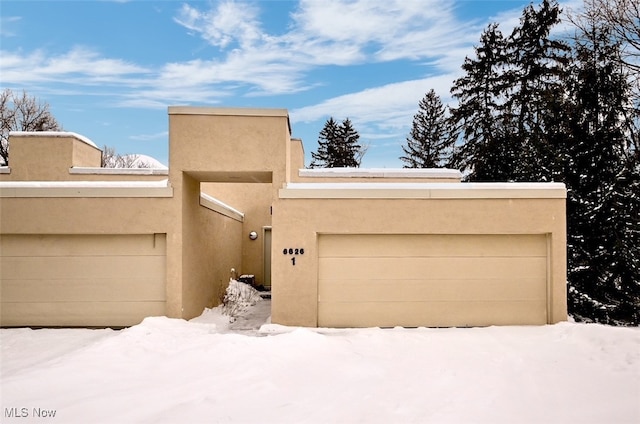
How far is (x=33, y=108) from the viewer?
28188 millimetres

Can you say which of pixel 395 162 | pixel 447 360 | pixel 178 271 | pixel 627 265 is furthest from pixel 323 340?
pixel 395 162

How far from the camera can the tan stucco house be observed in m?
8.52

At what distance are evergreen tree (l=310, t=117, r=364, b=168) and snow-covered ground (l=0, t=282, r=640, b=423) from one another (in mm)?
30811

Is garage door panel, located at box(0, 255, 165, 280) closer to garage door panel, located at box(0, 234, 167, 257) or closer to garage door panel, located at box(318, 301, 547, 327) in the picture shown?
garage door panel, located at box(0, 234, 167, 257)

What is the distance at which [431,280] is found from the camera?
8.66 m

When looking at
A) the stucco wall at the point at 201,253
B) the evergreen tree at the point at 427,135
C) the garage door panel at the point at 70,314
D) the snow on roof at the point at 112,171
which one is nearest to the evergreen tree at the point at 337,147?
the evergreen tree at the point at 427,135

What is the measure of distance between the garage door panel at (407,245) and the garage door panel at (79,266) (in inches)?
155

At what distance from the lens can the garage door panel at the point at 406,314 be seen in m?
8.60

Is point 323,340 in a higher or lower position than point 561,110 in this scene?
lower

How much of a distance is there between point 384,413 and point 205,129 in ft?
22.3

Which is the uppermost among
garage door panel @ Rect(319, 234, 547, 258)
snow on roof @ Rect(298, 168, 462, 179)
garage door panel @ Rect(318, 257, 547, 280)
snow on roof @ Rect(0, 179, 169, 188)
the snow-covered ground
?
snow on roof @ Rect(298, 168, 462, 179)

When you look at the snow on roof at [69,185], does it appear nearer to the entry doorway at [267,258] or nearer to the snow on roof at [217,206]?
the snow on roof at [217,206]

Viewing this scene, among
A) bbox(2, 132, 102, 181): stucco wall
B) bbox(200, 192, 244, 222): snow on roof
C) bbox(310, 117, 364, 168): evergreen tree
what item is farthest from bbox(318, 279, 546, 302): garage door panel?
bbox(310, 117, 364, 168): evergreen tree

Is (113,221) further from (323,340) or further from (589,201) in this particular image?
(589,201)
